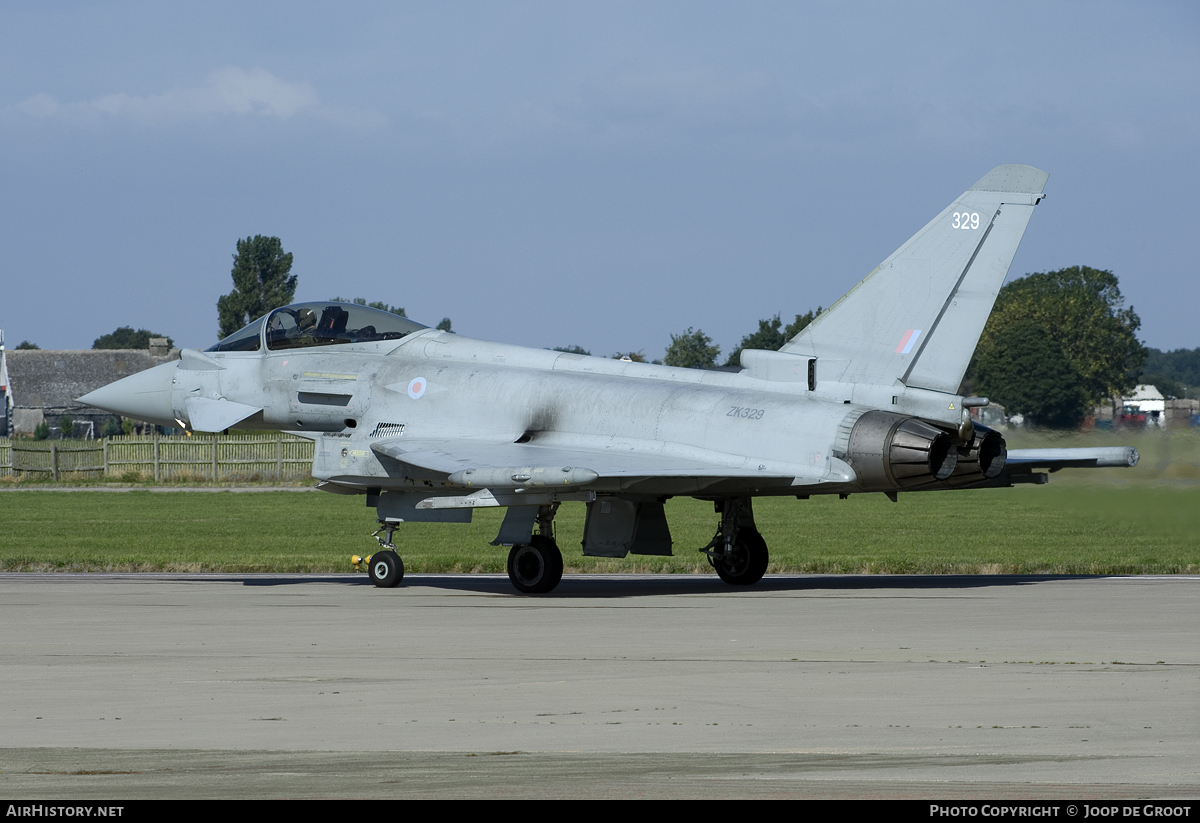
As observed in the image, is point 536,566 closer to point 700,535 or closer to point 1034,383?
point 700,535

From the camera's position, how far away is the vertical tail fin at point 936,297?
1655cm

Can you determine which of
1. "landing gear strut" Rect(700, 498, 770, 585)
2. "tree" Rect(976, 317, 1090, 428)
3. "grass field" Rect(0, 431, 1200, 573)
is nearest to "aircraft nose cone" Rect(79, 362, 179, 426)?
"grass field" Rect(0, 431, 1200, 573)

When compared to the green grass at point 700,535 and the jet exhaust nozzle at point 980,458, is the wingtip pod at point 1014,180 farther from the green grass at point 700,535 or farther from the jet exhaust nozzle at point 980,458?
the green grass at point 700,535

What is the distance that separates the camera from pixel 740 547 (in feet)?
62.2

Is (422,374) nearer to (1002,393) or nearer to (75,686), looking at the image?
(75,686)

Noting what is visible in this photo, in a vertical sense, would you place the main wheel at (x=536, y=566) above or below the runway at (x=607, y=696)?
above

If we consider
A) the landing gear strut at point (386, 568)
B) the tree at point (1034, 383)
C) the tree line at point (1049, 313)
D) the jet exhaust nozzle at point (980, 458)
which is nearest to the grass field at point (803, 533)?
the tree at point (1034, 383)

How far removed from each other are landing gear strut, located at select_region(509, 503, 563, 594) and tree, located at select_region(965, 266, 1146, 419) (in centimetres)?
9519

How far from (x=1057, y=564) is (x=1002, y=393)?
1717 cm

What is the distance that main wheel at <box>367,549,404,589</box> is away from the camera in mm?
18828

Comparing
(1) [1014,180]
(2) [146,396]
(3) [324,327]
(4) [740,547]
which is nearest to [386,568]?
(3) [324,327]

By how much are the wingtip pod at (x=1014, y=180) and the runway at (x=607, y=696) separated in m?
4.69

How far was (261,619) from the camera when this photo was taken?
1500cm

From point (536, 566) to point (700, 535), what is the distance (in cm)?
1416
